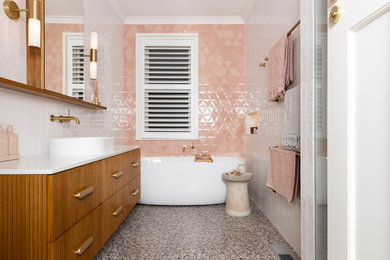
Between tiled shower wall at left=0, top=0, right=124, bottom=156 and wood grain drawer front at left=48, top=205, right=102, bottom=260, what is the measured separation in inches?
25.5

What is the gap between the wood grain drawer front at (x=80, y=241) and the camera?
113cm

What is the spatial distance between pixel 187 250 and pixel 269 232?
2.62ft

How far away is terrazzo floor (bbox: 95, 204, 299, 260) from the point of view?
6.18 feet

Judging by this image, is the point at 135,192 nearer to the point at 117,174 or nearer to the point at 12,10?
the point at 117,174

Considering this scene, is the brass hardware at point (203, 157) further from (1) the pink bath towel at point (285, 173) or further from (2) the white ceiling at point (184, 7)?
(2) the white ceiling at point (184, 7)

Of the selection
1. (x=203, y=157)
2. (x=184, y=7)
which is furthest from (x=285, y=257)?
(x=184, y=7)

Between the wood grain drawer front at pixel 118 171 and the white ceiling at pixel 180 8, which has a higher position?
the white ceiling at pixel 180 8

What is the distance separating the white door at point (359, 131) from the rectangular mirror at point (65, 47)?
1.83 meters

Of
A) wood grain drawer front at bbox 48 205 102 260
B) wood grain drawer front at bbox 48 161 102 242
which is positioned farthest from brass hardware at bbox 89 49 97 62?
wood grain drawer front at bbox 48 205 102 260

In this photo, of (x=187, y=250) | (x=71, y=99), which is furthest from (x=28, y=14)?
Result: (x=187, y=250)

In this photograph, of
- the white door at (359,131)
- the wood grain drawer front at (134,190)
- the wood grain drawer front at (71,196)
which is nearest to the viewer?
the white door at (359,131)

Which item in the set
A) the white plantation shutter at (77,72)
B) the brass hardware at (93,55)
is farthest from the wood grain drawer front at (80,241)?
the brass hardware at (93,55)

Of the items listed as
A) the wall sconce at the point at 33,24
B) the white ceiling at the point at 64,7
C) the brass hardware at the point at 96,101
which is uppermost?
the white ceiling at the point at 64,7

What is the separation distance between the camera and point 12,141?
1505 millimetres
